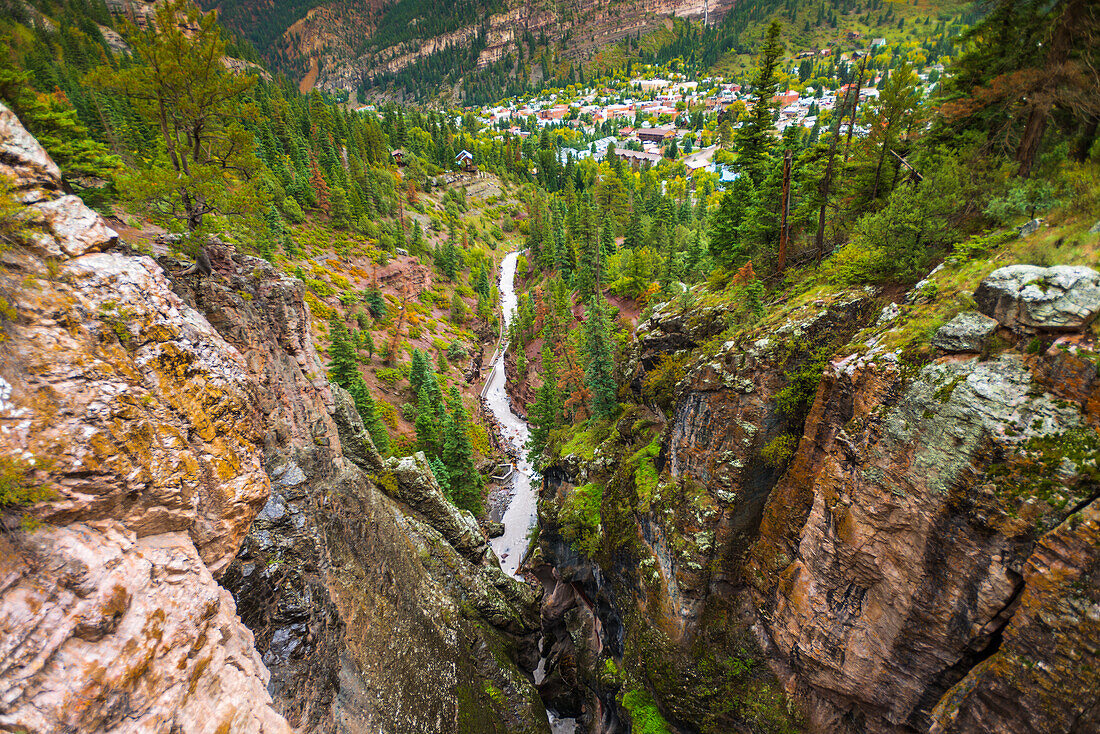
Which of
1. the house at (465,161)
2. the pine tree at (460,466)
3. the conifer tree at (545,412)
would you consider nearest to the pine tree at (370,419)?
the pine tree at (460,466)

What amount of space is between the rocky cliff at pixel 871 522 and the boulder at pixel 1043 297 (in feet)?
0.13

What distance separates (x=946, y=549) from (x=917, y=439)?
290 cm

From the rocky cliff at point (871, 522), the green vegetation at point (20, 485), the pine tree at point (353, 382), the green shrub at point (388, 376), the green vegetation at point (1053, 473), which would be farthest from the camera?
the green shrub at point (388, 376)

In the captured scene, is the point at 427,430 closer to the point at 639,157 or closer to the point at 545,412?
the point at 545,412

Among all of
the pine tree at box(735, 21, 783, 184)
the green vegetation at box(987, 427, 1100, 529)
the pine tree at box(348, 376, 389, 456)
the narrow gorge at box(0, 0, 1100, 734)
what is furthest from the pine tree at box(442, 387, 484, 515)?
the green vegetation at box(987, 427, 1100, 529)

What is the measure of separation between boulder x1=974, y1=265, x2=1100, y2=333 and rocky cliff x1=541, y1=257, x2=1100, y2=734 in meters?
0.04

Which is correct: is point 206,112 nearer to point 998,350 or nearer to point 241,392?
point 241,392

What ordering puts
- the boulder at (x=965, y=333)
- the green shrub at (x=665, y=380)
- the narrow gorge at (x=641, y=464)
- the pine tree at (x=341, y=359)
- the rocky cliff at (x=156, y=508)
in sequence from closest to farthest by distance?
the rocky cliff at (x=156, y=508), the narrow gorge at (x=641, y=464), the boulder at (x=965, y=333), the green shrub at (x=665, y=380), the pine tree at (x=341, y=359)

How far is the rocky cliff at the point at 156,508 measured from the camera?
617cm

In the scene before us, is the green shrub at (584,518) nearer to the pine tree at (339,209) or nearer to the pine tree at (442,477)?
the pine tree at (442,477)

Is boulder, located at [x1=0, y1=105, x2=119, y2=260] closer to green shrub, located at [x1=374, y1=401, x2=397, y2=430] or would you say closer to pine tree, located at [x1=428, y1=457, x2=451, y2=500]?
pine tree, located at [x1=428, y1=457, x2=451, y2=500]

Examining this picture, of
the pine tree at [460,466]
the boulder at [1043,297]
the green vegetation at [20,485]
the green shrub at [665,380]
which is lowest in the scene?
the pine tree at [460,466]

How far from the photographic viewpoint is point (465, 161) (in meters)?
116

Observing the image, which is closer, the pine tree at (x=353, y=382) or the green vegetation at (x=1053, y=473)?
the green vegetation at (x=1053, y=473)
